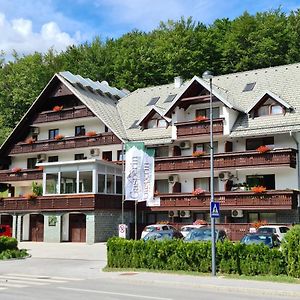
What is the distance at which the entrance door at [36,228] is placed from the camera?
140 feet

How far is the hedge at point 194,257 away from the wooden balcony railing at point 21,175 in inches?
945

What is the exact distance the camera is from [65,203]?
39.2 metres

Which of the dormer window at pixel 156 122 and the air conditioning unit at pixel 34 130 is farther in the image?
the air conditioning unit at pixel 34 130

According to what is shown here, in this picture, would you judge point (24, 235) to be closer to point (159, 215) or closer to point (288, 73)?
point (159, 215)

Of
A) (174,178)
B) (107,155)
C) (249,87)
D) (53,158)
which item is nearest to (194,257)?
(174,178)

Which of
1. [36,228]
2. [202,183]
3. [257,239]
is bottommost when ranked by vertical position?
[257,239]

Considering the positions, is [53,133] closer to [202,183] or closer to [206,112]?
[206,112]

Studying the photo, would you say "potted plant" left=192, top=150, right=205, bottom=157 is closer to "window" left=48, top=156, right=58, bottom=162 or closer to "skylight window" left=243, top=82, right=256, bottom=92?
"skylight window" left=243, top=82, right=256, bottom=92

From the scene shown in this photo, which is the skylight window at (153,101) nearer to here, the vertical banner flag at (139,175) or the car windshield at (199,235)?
the vertical banner flag at (139,175)

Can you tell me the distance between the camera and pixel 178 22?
6119 centimetres

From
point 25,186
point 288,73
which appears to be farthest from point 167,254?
point 25,186

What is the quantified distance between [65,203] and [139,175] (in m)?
14.1

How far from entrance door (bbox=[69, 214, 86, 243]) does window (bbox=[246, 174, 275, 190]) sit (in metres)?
12.8

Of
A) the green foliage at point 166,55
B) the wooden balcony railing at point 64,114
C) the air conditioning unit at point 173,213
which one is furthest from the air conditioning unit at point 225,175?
the green foliage at point 166,55
